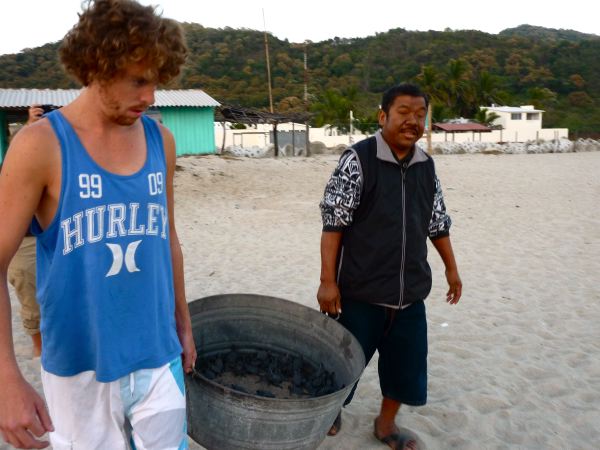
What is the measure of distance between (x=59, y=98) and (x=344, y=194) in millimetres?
18239

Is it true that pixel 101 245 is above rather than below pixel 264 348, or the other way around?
above

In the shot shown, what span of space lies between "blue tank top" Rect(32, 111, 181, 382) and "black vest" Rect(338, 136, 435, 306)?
4.10 ft

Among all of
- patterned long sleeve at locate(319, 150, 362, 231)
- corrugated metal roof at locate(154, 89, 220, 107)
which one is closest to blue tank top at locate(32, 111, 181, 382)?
patterned long sleeve at locate(319, 150, 362, 231)

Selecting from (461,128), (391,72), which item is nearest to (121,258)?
(461,128)

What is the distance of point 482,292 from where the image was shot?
6059 millimetres

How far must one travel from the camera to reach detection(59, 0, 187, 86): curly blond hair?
1.39 m

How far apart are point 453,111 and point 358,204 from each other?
189 feet

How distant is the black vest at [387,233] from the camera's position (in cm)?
264

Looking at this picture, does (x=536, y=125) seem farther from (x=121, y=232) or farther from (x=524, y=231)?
(x=121, y=232)

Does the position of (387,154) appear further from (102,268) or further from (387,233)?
(102,268)

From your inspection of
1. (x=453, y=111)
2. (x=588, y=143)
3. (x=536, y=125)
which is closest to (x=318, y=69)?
(x=453, y=111)

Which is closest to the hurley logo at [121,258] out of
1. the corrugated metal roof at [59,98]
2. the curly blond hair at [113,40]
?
the curly blond hair at [113,40]

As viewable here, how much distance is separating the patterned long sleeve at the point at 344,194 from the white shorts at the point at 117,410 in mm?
1198

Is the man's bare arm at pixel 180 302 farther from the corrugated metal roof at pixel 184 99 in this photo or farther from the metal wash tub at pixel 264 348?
the corrugated metal roof at pixel 184 99
